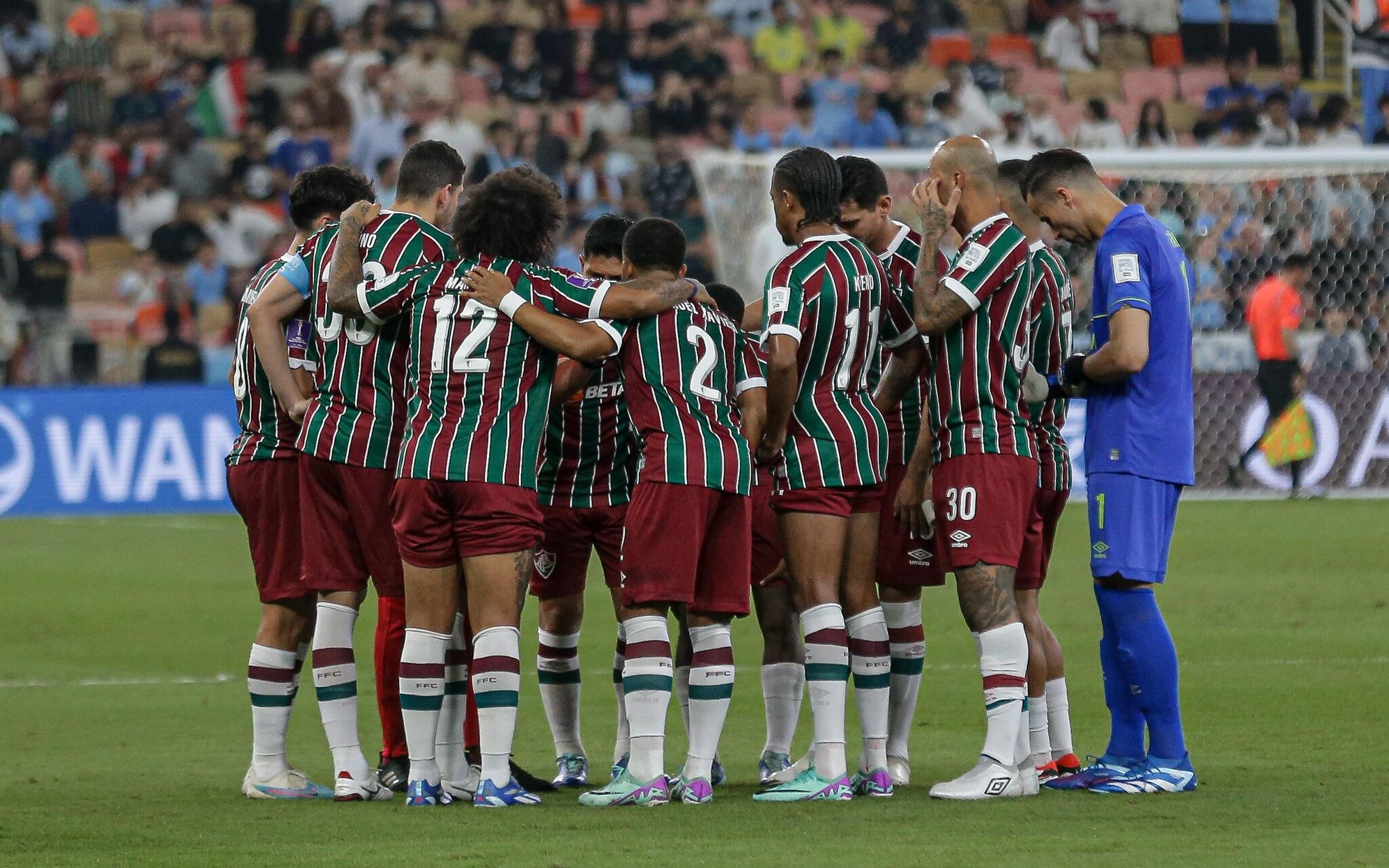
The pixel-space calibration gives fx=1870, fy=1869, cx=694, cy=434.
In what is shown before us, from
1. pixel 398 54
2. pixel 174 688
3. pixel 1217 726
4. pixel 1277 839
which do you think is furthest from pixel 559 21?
pixel 1277 839

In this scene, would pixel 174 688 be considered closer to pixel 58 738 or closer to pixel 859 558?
pixel 58 738

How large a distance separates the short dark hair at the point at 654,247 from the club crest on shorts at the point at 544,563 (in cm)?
118

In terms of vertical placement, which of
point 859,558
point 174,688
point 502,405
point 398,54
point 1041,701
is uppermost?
point 398,54

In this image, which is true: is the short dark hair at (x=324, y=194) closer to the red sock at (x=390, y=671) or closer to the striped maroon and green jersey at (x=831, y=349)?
the red sock at (x=390, y=671)

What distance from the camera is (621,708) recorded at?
22.0 ft

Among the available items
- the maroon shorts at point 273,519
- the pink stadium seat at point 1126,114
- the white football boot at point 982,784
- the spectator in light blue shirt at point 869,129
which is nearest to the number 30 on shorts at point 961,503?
the white football boot at point 982,784

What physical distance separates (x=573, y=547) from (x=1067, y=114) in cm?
1733

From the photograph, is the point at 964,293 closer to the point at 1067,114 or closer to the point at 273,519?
the point at 273,519

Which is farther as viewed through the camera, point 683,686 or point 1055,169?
point 683,686

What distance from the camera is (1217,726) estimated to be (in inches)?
294

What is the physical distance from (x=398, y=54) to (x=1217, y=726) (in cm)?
1719

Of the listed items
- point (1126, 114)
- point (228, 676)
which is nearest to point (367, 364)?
point (228, 676)

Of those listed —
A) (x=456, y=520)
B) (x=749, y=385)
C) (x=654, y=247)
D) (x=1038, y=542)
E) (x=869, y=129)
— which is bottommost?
(x=1038, y=542)

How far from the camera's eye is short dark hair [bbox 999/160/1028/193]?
6.64m
